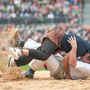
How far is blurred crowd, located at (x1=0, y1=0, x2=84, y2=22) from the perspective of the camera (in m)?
19.3

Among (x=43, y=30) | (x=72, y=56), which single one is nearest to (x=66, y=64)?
(x=72, y=56)

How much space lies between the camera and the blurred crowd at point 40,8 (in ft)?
63.4

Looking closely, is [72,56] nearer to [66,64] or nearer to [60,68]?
[66,64]

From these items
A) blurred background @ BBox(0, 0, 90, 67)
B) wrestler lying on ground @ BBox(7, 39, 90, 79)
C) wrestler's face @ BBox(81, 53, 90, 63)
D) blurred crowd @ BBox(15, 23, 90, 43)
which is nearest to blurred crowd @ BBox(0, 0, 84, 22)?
blurred background @ BBox(0, 0, 90, 67)

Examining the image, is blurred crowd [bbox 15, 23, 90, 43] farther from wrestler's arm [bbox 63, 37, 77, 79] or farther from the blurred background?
wrestler's arm [bbox 63, 37, 77, 79]

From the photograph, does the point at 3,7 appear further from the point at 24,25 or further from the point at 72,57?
the point at 72,57

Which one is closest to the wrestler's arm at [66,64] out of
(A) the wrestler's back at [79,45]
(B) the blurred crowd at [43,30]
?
(A) the wrestler's back at [79,45]

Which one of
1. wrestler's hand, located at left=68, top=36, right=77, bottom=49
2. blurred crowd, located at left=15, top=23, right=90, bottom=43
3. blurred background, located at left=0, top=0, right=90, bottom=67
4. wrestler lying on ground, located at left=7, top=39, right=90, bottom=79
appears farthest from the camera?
Result: blurred background, located at left=0, top=0, right=90, bottom=67

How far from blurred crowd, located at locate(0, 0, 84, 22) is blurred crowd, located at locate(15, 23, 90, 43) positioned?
1000 millimetres

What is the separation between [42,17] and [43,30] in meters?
1.22

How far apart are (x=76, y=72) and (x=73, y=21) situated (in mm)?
14777

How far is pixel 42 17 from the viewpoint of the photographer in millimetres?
20078

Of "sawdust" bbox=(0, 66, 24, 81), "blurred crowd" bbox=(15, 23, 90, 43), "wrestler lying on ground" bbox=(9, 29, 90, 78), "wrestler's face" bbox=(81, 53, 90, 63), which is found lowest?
"sawdust" bbox=(0, 66, 24, 81)

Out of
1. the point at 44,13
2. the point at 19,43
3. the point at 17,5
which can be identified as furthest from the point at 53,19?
the point at 19,43
